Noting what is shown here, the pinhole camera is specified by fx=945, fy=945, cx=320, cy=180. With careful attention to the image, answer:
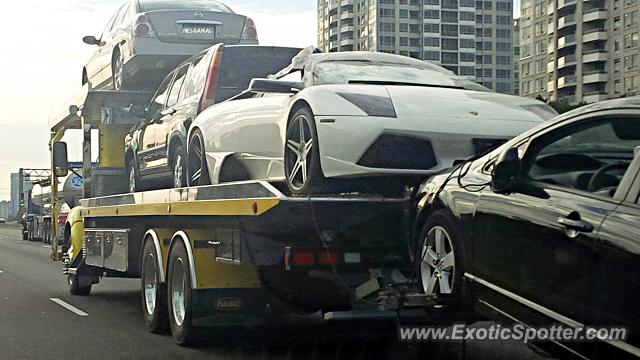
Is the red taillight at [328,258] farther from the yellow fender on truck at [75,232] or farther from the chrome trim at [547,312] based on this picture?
the yellow fender on truck at [75,232]

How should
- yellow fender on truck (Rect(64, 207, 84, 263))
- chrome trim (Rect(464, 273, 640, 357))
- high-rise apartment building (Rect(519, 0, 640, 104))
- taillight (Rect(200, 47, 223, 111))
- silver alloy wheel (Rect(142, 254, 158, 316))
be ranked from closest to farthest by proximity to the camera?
chrome trim (Rect(464, 273, 640, 357)) → silver alloy wheel (Rect(142, 254, 158, 316)) → taillight (Rect(200, 47, 223, 111)) → yellow fender on truck (Rect(64, 207, 84, 263)) → high-rise apartment building (Rect(519, 0, 640, 104))

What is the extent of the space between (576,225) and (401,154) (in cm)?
240

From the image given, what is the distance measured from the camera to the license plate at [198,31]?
41.3ft

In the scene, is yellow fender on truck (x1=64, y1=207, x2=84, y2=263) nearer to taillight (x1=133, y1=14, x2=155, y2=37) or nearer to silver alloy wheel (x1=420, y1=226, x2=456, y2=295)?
taillight (x1=133, y1=14, x2=155, y2=37)

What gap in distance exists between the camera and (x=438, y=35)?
141 m

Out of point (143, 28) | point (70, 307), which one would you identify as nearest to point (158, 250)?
point (70, 307)

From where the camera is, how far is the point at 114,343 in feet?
28.2

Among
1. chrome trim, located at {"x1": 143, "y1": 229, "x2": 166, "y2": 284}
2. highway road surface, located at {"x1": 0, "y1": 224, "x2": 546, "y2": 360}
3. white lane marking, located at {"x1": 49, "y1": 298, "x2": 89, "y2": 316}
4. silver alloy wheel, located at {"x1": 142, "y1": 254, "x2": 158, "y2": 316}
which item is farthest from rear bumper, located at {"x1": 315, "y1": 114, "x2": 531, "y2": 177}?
white lane marking, located at {"x1": 49, "y1": 298, "x2": 89, "y2": 316}

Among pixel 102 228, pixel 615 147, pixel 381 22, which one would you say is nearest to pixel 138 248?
pixel 102 228

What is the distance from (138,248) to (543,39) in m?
114

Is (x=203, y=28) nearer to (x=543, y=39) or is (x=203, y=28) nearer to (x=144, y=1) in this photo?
(x=144, y=1)

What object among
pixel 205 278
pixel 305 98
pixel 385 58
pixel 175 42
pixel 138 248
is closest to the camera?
pixel 305 98

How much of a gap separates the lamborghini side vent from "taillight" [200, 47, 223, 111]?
327 cm

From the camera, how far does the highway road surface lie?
768 cm
